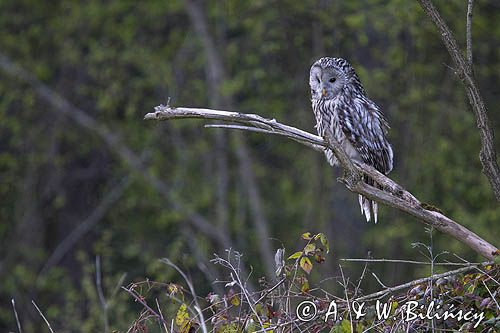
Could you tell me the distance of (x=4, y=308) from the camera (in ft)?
33.0

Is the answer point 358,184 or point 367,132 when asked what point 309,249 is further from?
point 367,132

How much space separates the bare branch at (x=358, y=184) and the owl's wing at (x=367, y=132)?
1.19 meters

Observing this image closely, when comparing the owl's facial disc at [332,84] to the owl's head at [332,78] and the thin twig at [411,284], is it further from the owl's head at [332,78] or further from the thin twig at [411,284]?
the thin twig at [411,284]

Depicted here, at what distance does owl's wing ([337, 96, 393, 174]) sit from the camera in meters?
5.40

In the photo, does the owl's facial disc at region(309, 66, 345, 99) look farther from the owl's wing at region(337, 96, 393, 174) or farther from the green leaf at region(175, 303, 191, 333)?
the green leaf at region(175, 303, 191, 333)

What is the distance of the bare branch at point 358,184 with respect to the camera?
3.88m

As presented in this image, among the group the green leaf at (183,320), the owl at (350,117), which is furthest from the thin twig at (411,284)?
the owl at (350,117)

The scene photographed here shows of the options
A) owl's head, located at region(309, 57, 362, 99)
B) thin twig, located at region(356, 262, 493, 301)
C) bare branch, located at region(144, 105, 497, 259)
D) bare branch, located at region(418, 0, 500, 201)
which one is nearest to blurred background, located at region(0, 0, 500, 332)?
owl's head, located at region(309, 57, 362, 99)

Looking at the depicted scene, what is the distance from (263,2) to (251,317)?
5.56 m

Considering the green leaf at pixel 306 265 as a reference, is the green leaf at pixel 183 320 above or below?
below

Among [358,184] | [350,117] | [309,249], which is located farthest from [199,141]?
[309,249]

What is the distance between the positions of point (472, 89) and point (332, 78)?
1.81m

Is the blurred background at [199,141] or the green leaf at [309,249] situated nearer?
the green leaf at [309,249]

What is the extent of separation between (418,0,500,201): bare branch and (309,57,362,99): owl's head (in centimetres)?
171
